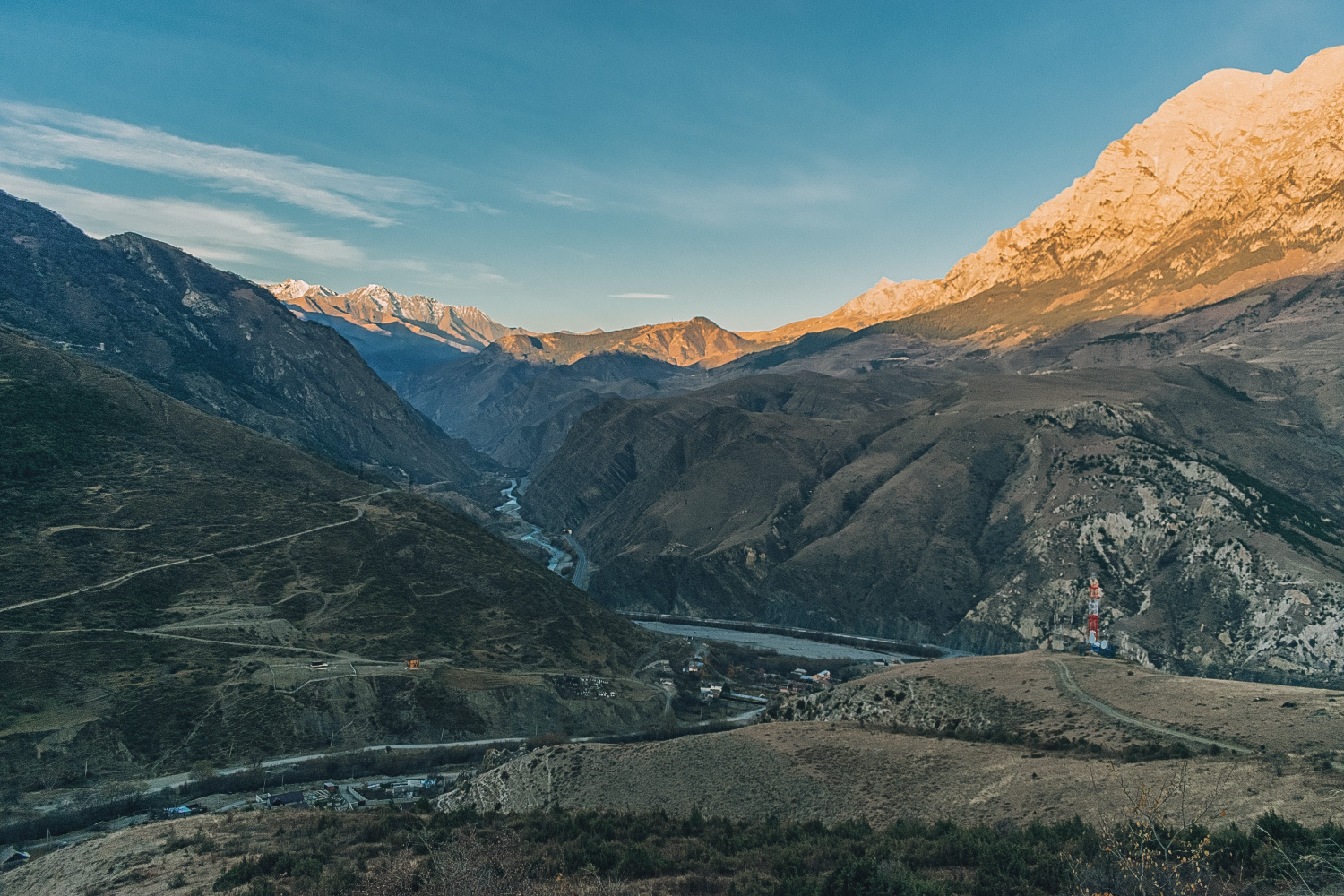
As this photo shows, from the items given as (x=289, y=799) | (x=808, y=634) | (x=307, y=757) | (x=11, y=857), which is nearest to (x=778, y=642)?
(x=808, y=634)

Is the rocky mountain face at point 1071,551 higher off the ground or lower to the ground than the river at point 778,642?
higher

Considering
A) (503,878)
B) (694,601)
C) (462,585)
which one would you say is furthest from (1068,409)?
(503,878)

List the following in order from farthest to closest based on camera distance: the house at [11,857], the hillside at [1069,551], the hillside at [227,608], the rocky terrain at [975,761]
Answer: the hillside at [1069,551] < the hillside at [227,608] < the house at [11,857] < the rocky terrain at [975,761]

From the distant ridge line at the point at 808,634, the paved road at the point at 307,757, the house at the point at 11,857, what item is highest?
the house at the point at 11,857

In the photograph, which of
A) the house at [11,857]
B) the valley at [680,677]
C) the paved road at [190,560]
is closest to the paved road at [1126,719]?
the valley at [680,677]

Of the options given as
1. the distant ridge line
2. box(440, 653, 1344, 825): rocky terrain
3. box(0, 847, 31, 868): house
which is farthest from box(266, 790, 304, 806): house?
the distant ridge line

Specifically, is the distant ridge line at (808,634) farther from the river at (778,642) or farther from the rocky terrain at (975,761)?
the rocky terrain at (975,761)

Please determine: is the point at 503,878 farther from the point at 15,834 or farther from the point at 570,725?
the point at 570,725
